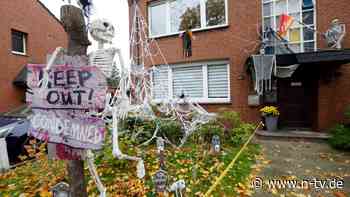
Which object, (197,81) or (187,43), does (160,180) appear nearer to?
(197,81)

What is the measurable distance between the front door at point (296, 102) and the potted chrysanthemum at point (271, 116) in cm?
65

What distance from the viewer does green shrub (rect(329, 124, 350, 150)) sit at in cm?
497

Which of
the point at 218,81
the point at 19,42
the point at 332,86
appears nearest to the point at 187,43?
the point at 218,81

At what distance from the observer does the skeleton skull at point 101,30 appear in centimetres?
198

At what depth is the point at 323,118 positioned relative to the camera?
20.9 ft

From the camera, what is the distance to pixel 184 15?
337 inches

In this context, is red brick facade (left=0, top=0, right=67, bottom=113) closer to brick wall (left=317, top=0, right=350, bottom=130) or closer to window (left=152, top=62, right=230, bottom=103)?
window (left=152, top=62, right=230, bottom=103)

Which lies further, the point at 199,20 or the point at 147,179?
the point at 199,20

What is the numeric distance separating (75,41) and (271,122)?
648 cm

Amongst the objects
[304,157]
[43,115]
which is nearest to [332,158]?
[304,157]

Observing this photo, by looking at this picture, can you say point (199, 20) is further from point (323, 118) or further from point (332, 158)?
point (332, 158)

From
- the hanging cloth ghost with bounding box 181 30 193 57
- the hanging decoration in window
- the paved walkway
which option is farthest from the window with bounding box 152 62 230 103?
the paved walkway

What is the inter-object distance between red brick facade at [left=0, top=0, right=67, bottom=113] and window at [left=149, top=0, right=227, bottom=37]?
276 inches

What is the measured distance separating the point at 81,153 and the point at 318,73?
23.9 feet
